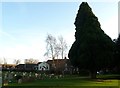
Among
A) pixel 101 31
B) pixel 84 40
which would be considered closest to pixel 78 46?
pixel 84 40

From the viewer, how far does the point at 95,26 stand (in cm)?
4544

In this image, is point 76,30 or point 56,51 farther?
point 56,51

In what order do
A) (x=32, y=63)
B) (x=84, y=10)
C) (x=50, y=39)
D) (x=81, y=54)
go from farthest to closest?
(x=32, y=63) → (x=50, y=39) → (x=84, y=10) → (x=81, y=54)

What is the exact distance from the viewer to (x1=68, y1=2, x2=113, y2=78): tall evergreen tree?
42969 millimetres

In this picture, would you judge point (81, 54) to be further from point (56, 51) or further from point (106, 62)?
point (56, 51)

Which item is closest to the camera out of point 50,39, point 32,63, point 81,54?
point 81,54

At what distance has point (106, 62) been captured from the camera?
4328 centimetres

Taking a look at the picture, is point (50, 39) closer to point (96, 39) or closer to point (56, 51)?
point (56, 51)

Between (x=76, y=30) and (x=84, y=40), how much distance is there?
3670 mm

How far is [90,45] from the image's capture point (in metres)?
43.2

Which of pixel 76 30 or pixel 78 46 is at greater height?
pixel 76 30

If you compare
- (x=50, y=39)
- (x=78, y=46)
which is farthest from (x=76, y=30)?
(x=50, y=39)

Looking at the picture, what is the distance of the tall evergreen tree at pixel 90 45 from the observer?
43.0 m

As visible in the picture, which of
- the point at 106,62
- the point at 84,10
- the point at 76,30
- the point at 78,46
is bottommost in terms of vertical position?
the point at 106,62
